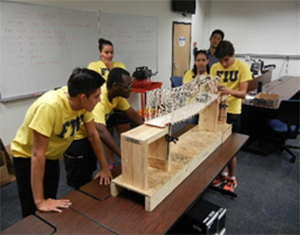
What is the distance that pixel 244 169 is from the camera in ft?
10.2

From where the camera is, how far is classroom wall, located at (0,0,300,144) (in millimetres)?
5084

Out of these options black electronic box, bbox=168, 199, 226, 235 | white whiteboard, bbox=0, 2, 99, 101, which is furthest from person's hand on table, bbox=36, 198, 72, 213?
white whiteboard, bbox=0, 2, 99, 101

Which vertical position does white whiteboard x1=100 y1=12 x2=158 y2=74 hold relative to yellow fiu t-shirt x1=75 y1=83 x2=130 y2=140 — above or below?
above

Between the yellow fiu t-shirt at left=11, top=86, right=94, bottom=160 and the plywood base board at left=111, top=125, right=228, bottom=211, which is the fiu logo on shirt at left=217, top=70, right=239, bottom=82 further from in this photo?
the yellow fiu t-shirt at left=11, top=86, right=94, bottom=160

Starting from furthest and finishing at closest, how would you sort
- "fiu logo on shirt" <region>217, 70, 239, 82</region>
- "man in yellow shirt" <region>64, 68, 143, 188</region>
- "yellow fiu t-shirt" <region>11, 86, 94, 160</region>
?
1. "fiu logo on shirt" <region>217, 70, 239, 82</region>
2. "man in yellow shirt" <region>64, 68, 143, 188</region>
3. "yellow fiu t-shirt" <region>11, 86, 94, 160</region>

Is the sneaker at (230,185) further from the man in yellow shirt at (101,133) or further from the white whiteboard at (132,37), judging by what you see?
the white whiteboard at (132,37)

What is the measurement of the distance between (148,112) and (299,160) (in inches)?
112

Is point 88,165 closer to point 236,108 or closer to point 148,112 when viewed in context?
point 148,112

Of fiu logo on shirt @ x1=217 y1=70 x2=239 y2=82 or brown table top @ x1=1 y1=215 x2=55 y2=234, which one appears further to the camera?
fiu logo on shirt @ x1=217 y1=70 x2=239 y2=82

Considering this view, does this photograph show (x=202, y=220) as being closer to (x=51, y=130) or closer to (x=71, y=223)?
(x=71, y=223)

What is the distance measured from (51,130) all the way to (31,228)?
45 centimetres

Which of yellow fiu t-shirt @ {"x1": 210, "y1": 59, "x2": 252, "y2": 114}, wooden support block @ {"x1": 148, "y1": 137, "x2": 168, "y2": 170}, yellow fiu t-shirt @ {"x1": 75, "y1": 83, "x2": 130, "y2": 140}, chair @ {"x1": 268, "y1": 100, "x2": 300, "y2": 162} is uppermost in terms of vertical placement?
yellow fiu t-shirt @ {"x1": 210, "y1": 59, "x2": 252, "y2": 114}

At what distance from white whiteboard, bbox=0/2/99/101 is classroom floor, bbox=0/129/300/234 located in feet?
3.77

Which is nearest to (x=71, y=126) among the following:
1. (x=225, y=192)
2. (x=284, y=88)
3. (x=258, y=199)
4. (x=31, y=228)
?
(x=31, y=228)
